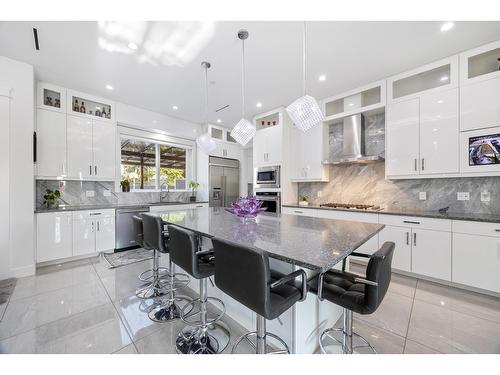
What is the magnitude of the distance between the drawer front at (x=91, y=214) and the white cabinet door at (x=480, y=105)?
5415mm

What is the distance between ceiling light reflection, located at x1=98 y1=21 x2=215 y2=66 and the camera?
207 centimetres

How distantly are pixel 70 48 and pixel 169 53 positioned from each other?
1.15m

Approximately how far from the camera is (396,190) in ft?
10.9

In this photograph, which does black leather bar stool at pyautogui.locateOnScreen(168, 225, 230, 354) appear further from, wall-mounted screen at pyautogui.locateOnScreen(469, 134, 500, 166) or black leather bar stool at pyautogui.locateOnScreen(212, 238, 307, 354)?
wall-mounted screen at pyautogui.locateOnScreen(469, 134, 500, 166)

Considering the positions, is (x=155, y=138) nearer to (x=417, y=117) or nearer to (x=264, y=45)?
(x=264, y=45)

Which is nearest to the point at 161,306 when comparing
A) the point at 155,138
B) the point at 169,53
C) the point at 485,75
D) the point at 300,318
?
the point at 300,318

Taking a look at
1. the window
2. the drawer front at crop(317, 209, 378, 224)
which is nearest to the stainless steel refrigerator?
the window

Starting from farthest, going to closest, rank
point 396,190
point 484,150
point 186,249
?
point 396,190
point 484,150
point 186,249

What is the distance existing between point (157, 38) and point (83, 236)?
3248 mm

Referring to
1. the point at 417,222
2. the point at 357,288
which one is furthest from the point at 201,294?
the point at 417,222

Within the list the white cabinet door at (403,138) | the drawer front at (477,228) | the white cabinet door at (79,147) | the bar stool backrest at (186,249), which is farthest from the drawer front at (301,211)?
the white cabinet door at (79,147)

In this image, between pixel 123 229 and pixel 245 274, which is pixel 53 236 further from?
pixel 245 274

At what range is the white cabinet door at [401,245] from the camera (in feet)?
8.93

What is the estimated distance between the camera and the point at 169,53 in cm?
251
